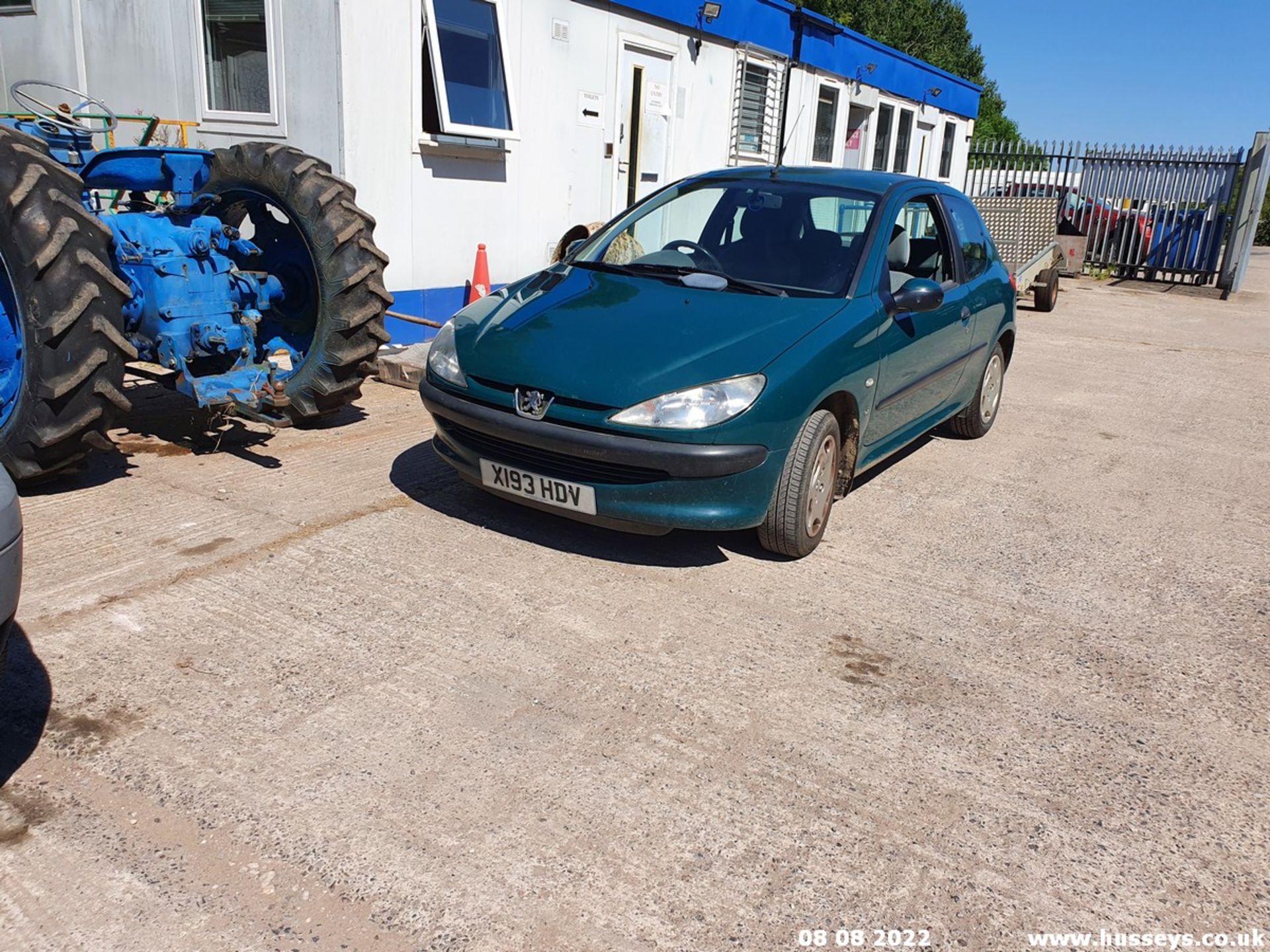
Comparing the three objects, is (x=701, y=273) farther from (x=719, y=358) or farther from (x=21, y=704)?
(x=21, y=704)

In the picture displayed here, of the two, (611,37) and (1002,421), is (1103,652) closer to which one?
(1002,421)

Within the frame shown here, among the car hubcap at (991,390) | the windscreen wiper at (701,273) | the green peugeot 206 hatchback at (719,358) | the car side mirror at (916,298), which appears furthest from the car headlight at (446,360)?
the car hubcap at (991,390)

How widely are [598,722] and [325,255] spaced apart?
11.0 feet

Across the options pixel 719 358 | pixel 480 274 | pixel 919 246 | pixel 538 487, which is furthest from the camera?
pixel 480 274

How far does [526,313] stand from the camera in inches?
177

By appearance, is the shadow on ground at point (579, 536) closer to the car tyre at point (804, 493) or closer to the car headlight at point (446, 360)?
the car tyre at point (804, 493)

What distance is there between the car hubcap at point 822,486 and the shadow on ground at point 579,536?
0.23 metres

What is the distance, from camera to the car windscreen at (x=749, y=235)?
15.7 feet

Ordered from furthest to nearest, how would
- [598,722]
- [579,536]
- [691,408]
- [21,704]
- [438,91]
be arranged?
[438,91] → [579,536] → [691,408] → [598,722] → [21,704]

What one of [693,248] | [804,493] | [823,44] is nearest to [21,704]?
[804,493]

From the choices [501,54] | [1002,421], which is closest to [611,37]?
[501,54]

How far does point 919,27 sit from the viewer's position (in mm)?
46281

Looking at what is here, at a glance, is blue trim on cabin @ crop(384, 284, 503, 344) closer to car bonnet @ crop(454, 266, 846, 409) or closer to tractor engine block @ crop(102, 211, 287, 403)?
tractor engine block @ crop(102, 211, 287, 403)
